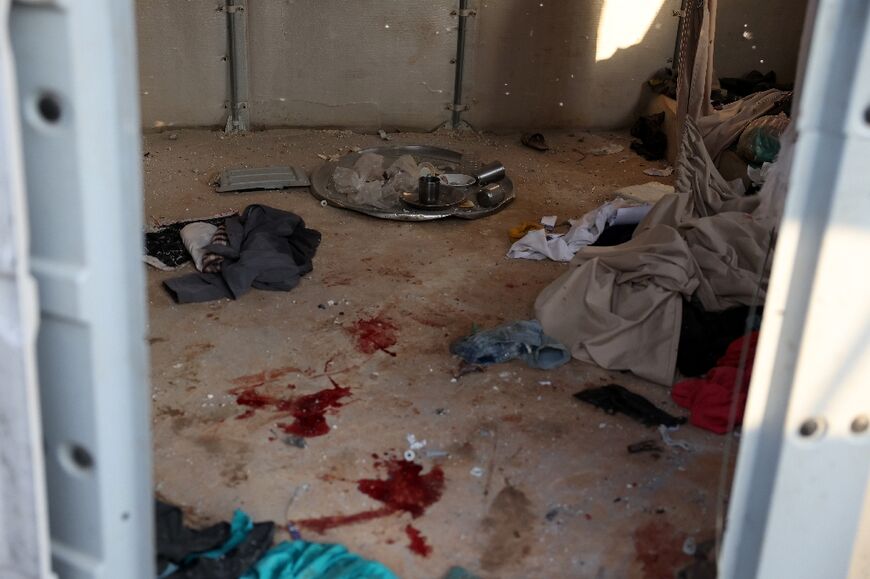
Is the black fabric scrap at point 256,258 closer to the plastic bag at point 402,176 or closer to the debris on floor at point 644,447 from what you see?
the plastic bag at point 402,176

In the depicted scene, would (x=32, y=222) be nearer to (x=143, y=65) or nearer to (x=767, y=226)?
(x=767, y=226)

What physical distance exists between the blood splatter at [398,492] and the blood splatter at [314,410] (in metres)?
0.33

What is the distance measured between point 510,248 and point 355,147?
6.53ft

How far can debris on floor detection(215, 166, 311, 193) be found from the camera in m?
5.54

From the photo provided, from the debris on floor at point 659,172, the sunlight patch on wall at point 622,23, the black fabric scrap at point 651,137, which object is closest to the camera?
the debris on floor at point 659,172

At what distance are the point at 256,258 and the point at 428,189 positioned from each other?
51.6 inches

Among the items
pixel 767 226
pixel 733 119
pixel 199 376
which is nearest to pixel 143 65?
pixel 199 376

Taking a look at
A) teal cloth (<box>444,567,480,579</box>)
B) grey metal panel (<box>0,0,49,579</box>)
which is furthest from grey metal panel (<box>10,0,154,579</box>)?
teal cloth (<box>444,567,480,579</box>)

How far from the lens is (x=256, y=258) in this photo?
4.39 m

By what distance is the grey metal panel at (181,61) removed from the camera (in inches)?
245

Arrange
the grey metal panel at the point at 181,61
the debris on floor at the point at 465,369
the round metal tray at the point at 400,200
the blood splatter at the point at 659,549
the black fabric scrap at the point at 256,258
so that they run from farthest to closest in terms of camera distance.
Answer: the grey metal panel at the point at 181,61 → the round metal tray at the point at 400,200 → the black fabric scrap at the point at 256,258 → the debris on floor at the point at 465,369 → the blood splatter at the point at 659,549

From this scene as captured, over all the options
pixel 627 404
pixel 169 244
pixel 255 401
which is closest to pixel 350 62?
pixel 169 244

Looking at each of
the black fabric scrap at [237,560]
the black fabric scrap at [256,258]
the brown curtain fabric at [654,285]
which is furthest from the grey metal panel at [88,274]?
the black fabric scrap at [256,258]

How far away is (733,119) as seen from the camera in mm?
5453
